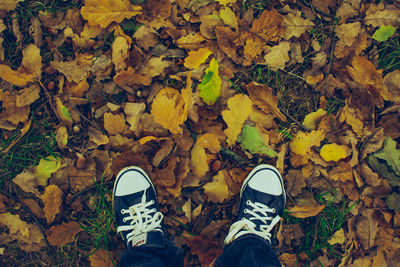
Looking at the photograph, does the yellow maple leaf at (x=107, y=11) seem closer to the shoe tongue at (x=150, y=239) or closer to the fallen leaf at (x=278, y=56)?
the fallen leaf at (x=278, y=56)

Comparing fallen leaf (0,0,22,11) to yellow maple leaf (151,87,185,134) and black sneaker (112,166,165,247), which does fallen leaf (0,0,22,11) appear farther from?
black sneaker (112,166,165,247)

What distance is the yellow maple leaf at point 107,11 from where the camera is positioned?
1.79 meters

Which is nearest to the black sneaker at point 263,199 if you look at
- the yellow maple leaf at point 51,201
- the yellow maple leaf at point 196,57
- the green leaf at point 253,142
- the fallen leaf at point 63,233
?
the green leaf at point 253,142

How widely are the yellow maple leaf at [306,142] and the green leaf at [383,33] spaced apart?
0.76 meters

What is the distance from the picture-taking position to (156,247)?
1654mm

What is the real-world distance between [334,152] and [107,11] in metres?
1.75

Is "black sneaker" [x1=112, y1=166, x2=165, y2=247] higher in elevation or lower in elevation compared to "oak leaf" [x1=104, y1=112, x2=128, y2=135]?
lower

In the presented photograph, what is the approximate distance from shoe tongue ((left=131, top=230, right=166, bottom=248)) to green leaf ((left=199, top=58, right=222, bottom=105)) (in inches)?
36.6

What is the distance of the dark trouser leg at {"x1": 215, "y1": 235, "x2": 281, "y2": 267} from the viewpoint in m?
1.57

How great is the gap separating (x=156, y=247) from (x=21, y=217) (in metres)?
0.99

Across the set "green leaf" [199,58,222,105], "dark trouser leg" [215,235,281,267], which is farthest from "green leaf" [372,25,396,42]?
"dark trouser leg" [215,235,281,267]

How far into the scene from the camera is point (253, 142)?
1.84 metres

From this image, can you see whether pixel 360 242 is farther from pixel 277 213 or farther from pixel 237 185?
pixel 237 185

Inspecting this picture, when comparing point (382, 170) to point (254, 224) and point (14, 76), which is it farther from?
point (14, 76)
